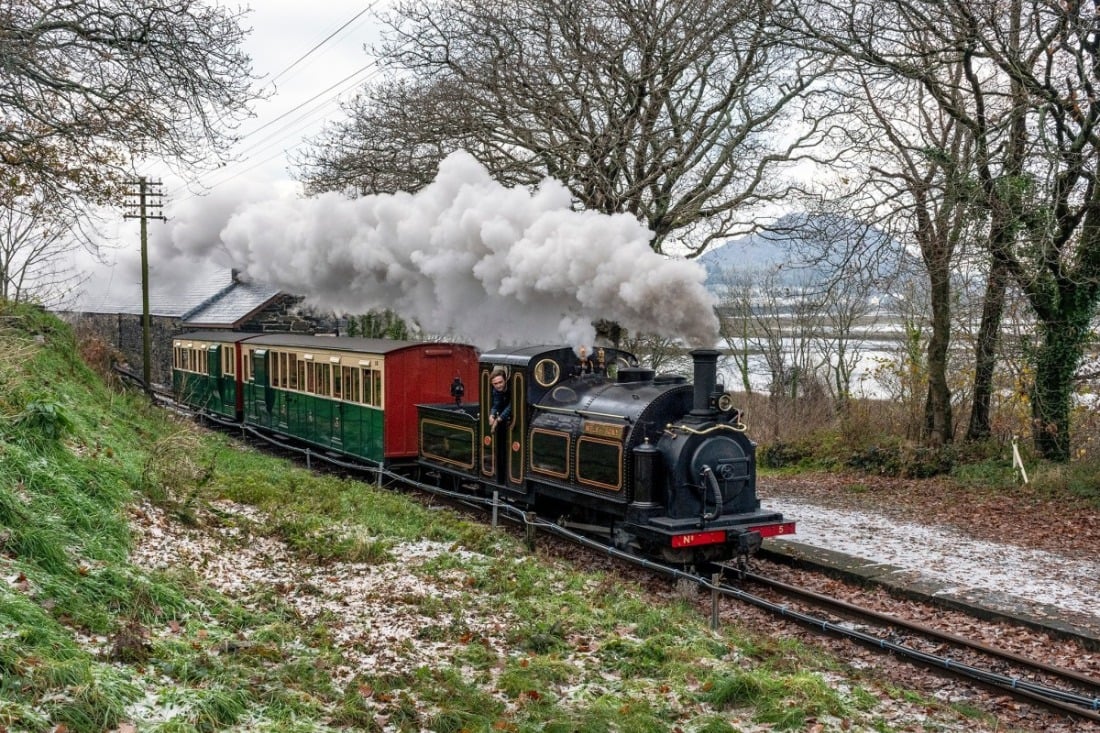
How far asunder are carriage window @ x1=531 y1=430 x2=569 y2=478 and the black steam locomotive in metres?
0.01

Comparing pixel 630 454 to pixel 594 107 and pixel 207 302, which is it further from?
pixel 207 302

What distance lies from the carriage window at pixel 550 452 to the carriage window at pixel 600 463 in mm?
251

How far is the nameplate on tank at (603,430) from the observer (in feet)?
32.4

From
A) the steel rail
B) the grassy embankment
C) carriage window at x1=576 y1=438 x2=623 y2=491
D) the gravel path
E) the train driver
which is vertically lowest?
the gravel path

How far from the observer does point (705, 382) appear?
377 inches

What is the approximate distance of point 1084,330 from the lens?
49.9 feet

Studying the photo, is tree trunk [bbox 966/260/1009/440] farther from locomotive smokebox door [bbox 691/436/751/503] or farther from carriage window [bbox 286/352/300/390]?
carriage window [bbox 286/352/300/390]

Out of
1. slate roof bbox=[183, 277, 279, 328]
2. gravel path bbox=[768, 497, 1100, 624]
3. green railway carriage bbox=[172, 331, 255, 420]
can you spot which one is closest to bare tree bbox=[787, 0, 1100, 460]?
gravel path bbox=[768, 497, 1100, 624]

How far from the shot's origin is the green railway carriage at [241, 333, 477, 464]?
14.8 meters

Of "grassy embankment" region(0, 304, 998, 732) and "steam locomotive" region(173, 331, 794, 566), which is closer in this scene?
"grassy embankment" region(0, 304, 998, 732)

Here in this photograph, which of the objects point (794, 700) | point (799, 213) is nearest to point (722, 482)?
point (794, 700)

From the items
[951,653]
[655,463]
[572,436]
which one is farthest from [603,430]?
[951,653]

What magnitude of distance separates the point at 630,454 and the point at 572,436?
39.9 inches

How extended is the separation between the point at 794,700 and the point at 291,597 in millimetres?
4017
